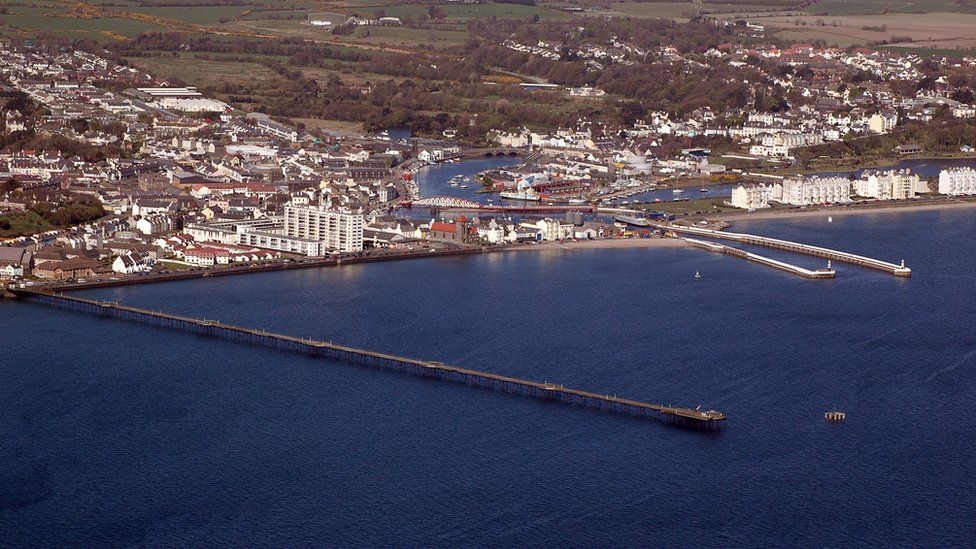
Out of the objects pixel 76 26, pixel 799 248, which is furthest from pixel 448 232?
pixel 76 26

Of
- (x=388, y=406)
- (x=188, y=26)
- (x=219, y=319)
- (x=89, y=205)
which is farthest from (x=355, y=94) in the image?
(x=388, y=406)

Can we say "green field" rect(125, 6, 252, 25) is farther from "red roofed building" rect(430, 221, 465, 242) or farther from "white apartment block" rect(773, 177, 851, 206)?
"red roofed building" rect(430, 221, 465, 242)

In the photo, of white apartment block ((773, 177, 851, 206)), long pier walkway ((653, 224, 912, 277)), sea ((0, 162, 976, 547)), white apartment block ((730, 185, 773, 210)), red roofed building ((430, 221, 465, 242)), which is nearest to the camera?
sea ((0, 162, 976, 547))

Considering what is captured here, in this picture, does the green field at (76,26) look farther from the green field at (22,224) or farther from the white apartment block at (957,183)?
the white apartment block at (957,183)

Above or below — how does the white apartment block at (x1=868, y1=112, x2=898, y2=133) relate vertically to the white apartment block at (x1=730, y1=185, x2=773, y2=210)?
above

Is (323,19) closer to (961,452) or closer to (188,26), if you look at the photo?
(188,26)

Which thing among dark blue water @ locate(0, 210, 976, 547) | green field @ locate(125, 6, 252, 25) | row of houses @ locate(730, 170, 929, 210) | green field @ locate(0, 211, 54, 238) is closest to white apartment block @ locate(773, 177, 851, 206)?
row of houses @ locate(730, 170, 929, 210)

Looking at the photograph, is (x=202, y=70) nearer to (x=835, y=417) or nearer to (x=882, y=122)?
(x=882, y=122)
